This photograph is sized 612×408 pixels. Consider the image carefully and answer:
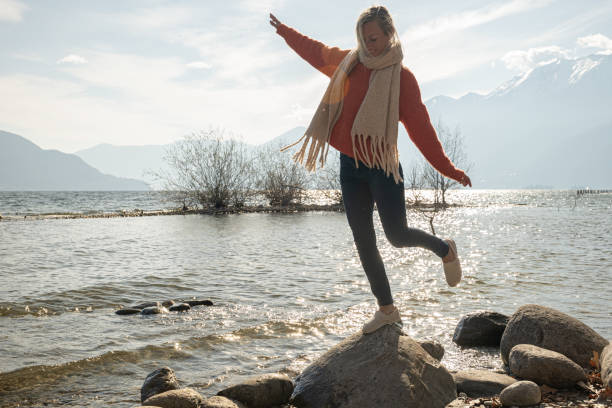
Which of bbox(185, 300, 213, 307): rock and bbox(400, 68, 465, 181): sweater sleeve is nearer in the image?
bbox(400, 68, 465, 181): sweater sleeve

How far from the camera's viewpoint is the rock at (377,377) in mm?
3402

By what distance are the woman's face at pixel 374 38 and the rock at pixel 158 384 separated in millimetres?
3070

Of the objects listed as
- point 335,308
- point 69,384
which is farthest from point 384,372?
point 335,308

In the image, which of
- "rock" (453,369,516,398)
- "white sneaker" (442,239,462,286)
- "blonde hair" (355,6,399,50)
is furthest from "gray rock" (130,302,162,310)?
"blonde hair" (355,6,399,50)

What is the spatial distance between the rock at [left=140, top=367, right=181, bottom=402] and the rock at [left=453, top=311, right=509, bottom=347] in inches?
130

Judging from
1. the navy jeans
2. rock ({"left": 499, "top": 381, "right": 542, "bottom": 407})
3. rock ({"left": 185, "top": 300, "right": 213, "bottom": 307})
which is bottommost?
rock ({"left": 185, "top": 300, "right": 213, "bottom": 307})

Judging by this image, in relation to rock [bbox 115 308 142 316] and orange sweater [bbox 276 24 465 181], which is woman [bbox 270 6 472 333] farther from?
rock [bbox 115 308 142 316]

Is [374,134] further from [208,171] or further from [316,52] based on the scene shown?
[208,171]

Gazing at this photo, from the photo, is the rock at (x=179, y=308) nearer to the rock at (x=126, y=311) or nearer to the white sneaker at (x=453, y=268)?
the rock at (x=126, y=311)

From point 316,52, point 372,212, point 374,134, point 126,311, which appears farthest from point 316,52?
point 126,311

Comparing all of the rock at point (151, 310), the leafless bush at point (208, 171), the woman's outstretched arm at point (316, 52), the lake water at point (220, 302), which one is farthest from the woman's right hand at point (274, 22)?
the leafless bush at point (208, 171)

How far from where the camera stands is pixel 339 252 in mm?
13773

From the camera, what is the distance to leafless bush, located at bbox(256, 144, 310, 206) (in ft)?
107

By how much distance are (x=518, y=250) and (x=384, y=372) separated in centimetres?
1271
